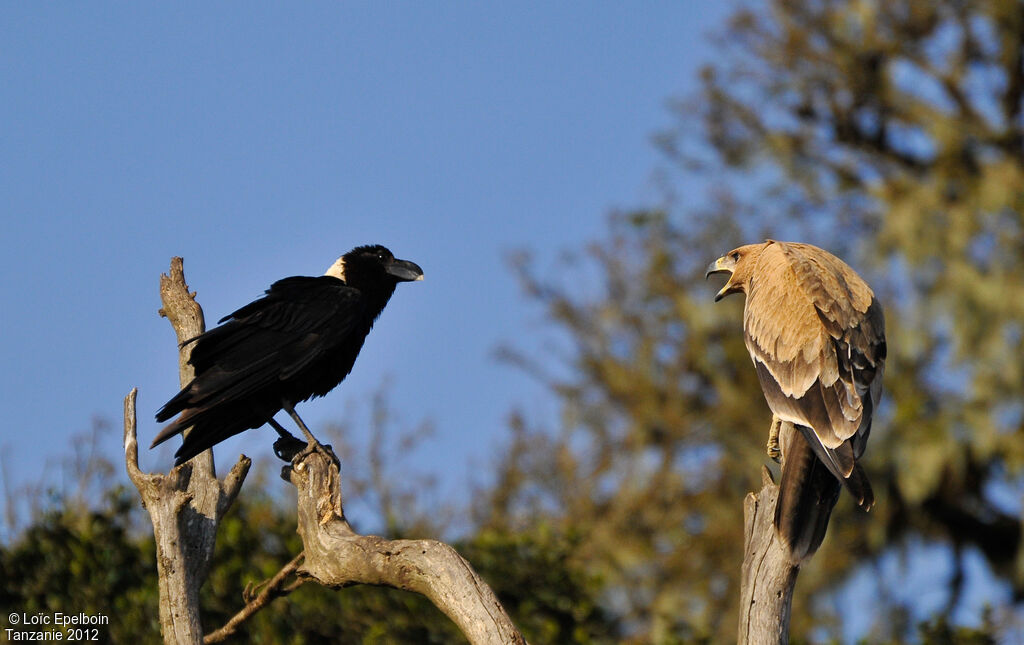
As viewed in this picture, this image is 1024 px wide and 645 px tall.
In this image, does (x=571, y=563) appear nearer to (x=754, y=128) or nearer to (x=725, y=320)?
(x=725, y=320)

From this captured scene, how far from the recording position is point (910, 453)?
1409 centimetres

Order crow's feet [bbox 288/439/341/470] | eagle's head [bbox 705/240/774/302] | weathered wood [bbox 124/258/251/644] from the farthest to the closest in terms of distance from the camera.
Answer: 1. eagle's head [bbox 705/240/774/302]
2. crow's feet [bbox 288/439/341/470]
3. weathered wood [bbox 124/258/251/644]

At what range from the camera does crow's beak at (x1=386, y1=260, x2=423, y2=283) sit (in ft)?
19.6

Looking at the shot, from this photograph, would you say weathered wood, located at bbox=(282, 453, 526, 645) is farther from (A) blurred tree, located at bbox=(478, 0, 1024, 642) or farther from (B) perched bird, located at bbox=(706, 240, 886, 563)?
(A) blurred tree, located at bbox=(478, 0, 1024, 642)

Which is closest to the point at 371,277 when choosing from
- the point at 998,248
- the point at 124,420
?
the point at 124,420

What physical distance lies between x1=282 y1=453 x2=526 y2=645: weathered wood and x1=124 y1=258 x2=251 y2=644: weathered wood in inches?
12.6

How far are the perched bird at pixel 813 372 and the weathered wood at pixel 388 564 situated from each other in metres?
1.04

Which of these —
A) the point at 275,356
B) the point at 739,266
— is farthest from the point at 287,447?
the point at 739,266

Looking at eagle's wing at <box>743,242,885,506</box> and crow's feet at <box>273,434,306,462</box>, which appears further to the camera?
crow's feet at <box>273,434,306,462</box>

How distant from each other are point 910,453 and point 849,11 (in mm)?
6113

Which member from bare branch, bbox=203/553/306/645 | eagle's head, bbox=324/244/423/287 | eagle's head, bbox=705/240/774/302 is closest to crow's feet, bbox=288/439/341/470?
bare branch, bbox=203/553/306/645

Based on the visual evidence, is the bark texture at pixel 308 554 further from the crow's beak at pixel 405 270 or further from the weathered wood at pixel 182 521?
the crow's beak at pixel 405 270

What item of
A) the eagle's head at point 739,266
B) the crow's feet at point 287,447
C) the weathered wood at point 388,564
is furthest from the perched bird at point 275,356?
the eagle's head at point 739,266

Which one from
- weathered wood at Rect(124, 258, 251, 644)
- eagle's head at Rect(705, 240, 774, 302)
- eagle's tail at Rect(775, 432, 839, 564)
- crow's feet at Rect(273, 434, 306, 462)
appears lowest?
eagle's tail at Rect(775, 432, 839, 564)
